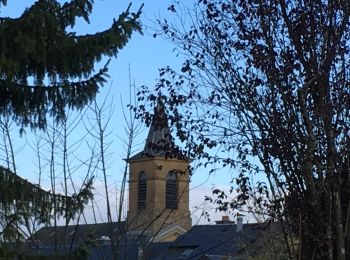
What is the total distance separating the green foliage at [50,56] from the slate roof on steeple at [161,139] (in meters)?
0.89

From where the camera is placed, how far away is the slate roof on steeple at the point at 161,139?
31.5 feet

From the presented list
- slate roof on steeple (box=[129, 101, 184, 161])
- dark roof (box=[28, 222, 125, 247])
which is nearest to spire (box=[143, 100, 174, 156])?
slate roof on steeple (box=[129, 101, 184, 161])

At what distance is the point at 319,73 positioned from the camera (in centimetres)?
889

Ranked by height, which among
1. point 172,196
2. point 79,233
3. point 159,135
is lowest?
point 79,233

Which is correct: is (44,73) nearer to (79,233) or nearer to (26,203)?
(26,203)

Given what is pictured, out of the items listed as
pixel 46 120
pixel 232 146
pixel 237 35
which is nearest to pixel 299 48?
pixel 237 35

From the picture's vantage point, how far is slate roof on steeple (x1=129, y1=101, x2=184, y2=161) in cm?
960

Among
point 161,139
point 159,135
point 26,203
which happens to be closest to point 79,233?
point 26,203

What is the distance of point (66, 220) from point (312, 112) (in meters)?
3.60

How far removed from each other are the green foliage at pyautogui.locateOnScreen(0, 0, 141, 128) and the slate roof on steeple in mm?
889

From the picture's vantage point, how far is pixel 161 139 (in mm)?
9898

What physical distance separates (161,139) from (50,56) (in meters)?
1.83

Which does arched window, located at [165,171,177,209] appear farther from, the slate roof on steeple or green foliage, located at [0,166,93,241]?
green foliage, located at [0,166,93,241]

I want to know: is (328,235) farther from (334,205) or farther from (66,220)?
(66,220)
